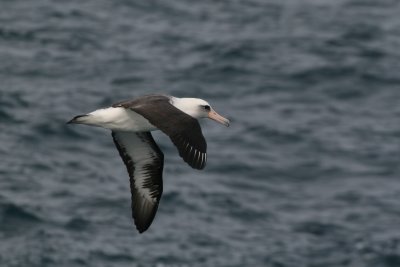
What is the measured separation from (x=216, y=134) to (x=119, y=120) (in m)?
13.2

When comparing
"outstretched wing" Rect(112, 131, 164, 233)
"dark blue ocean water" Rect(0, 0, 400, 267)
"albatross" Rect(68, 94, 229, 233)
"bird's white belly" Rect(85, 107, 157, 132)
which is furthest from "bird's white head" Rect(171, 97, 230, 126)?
"dark blue ocean water" Rect(0, 0, 400, 267)

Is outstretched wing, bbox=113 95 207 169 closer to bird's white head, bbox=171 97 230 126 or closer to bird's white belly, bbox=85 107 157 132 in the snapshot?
bird's white belly, bbox=85 107 157 132

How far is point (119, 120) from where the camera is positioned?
14828mm

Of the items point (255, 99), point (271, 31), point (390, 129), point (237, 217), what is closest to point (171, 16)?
point (271, 31)

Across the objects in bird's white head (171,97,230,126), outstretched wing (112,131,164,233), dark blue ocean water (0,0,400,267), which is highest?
bird's white head (171,97,230,126)

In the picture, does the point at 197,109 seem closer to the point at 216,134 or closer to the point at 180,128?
the point at 180,128

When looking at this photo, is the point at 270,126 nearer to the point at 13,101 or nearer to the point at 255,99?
the point at 255,99

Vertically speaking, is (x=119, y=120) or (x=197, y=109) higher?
(x=197, y=109)

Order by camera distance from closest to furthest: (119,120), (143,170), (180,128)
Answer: (180,128) < (119,120) < (143,170)

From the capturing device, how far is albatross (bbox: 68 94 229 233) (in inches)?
538

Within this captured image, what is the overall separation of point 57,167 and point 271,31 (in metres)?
10.8

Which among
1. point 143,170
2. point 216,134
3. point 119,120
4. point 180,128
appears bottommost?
point 216,134

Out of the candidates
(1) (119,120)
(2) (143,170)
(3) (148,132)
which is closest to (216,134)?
(2) (143,170)

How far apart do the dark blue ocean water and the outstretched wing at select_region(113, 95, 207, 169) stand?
9.26 metres
